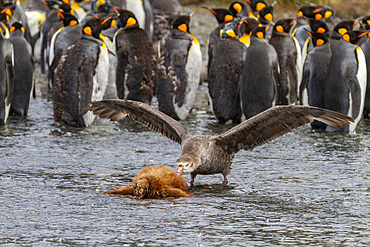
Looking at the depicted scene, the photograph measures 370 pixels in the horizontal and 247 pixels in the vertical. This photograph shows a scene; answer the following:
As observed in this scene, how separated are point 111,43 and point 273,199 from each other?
23.0 ft

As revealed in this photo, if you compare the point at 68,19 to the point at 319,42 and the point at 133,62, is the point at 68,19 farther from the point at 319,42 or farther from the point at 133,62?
the point at 319,42

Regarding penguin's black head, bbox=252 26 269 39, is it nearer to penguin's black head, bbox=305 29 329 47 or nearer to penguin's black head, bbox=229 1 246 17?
penguin's black head, bbox=305 29 329 47

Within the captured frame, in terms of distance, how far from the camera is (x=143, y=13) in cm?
1598

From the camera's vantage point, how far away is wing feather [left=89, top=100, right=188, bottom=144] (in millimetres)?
5957

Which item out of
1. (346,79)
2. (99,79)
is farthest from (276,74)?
(99,79)

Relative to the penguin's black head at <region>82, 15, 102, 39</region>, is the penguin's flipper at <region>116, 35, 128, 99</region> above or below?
below

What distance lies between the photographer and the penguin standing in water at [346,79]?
29.1 feet

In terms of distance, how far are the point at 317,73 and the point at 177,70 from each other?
75.3 inches

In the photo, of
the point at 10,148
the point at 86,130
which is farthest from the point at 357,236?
the point at 86,130

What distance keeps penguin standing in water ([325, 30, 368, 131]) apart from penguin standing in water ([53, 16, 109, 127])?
299cm

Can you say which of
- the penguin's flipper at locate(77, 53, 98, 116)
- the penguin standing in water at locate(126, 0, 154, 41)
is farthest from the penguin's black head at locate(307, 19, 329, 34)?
the penguin standing in water at locate(126, 0, 154, 41)

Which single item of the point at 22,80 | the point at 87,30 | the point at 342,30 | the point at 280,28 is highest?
the point at 342,30

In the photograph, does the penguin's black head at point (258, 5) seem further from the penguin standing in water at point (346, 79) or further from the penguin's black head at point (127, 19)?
the penguin standing in water at point (346, 79)

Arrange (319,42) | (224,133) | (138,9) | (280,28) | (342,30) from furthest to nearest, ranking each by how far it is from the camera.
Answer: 1. (138,9)
2. (280,28)
3. (342,30)
4. (319,42)
5. (224,133)
